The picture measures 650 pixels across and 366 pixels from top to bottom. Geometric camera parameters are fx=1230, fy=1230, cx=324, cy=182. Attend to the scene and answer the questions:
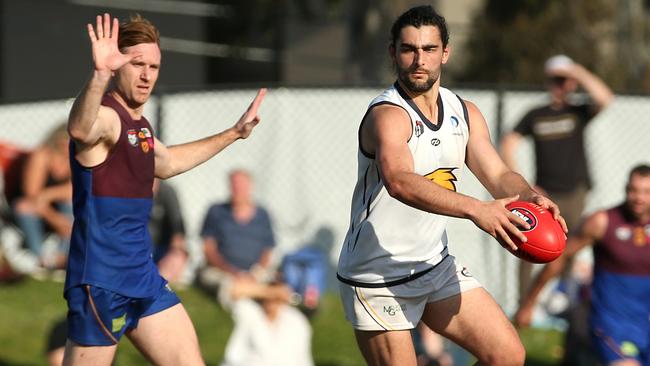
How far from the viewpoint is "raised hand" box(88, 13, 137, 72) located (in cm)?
534

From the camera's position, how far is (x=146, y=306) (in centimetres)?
588

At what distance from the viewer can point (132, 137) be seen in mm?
5766

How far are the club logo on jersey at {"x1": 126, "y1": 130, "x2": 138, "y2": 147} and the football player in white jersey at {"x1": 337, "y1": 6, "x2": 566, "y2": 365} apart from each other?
42.0 inches

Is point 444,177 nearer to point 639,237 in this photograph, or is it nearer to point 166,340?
point 166,340

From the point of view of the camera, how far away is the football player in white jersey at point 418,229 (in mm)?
5535

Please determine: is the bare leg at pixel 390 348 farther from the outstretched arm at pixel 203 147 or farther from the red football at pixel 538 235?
the outstretched arm at pixel 203 147

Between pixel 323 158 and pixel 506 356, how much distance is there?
665cm

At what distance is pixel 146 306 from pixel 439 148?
5.21 ft

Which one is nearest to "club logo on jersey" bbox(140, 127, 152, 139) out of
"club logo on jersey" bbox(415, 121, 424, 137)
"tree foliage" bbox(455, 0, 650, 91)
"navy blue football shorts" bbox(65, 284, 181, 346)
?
"navy blue football shorts" bbox(65, 284, 181, 346)

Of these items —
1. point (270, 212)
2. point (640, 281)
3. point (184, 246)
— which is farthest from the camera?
point (270, 212)

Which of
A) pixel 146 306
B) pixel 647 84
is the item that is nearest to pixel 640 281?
pixel 146 306

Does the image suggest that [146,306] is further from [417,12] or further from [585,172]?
[585,172]

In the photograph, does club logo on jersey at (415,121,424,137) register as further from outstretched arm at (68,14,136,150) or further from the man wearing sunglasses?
the man wearing sunglasses

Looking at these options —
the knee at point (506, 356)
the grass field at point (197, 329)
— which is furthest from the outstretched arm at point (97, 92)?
the grass field at point (197, 329)
